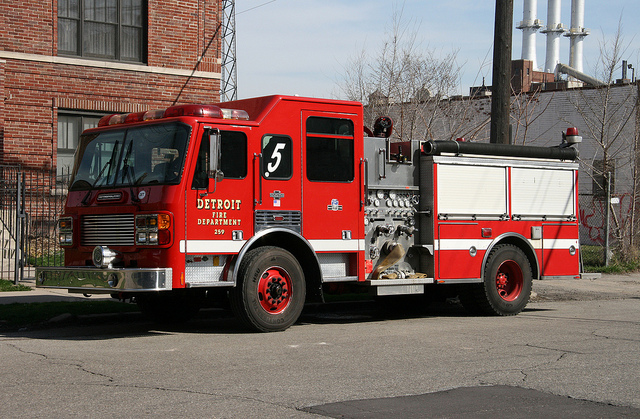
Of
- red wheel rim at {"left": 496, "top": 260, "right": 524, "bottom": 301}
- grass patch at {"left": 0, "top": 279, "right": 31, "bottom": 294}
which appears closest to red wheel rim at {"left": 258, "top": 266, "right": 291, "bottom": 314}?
red wheel rim at {"left": 496, "top": 260, "right": 524, "bottom": 301}

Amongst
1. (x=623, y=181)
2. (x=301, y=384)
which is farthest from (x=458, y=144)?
(x=623, y=181)

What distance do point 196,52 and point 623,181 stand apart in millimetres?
18383

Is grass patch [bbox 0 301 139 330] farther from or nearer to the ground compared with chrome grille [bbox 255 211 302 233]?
nearer to the ground

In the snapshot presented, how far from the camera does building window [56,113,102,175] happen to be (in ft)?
60.7

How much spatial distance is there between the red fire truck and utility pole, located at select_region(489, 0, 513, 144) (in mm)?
2062

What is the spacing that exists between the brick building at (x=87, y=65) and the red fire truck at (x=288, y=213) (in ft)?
27.0

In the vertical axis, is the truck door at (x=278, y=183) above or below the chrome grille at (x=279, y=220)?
above

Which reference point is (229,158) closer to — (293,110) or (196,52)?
(293,110)

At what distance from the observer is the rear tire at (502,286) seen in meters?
12.1

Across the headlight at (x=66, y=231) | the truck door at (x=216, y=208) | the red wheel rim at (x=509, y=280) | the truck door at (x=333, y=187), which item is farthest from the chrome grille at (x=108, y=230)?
the red wheel rim at (x=509, y=280)

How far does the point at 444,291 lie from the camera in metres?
12.7

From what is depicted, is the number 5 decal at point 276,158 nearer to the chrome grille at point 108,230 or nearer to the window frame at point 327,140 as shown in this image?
the window frame at point 327,140

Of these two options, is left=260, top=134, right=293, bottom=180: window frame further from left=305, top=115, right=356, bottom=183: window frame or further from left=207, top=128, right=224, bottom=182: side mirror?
left=207, top=128, right=224, bottom=182: side mirror

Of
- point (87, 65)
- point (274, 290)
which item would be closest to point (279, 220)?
point (274, 290)
